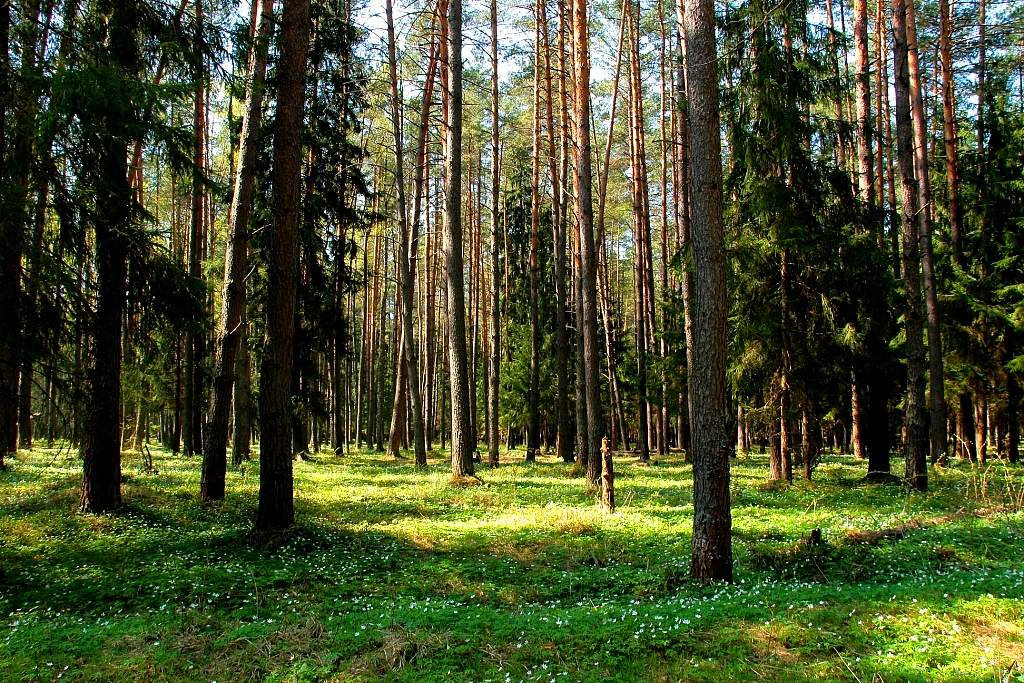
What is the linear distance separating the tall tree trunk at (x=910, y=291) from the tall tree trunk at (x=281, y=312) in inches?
440

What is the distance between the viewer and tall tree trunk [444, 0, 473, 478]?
15.6m

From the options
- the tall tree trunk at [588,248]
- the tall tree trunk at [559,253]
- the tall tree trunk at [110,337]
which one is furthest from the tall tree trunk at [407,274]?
the tall tree trunk at [110,337]

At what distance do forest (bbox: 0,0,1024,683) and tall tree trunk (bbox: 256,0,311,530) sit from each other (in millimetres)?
43

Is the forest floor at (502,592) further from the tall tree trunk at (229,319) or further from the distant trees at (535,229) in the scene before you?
the distant trees at (535,229)

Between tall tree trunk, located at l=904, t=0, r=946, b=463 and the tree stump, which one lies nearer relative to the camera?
the tree stump

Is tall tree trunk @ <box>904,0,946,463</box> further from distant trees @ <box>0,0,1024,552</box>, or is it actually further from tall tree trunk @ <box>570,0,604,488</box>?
tall tree trunk @ <box>570,0,604,488</box>

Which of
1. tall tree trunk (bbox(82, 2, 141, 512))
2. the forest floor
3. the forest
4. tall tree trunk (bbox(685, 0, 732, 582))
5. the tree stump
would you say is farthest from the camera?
the tree stump

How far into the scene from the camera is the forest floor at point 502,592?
15.5 ft

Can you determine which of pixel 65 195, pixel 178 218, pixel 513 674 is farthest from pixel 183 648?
pixel 178 218

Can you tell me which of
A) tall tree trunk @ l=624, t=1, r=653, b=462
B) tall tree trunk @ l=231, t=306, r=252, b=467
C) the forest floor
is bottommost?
the forest floor

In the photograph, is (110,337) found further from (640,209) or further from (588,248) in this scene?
(640,209)

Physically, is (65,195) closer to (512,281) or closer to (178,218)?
(512,281)

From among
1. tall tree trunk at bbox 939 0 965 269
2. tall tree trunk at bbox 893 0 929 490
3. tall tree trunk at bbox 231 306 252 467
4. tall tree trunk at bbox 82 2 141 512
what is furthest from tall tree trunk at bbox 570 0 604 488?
tall tree trunk at bbox 939 0 965 269

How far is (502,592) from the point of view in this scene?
272 inches
